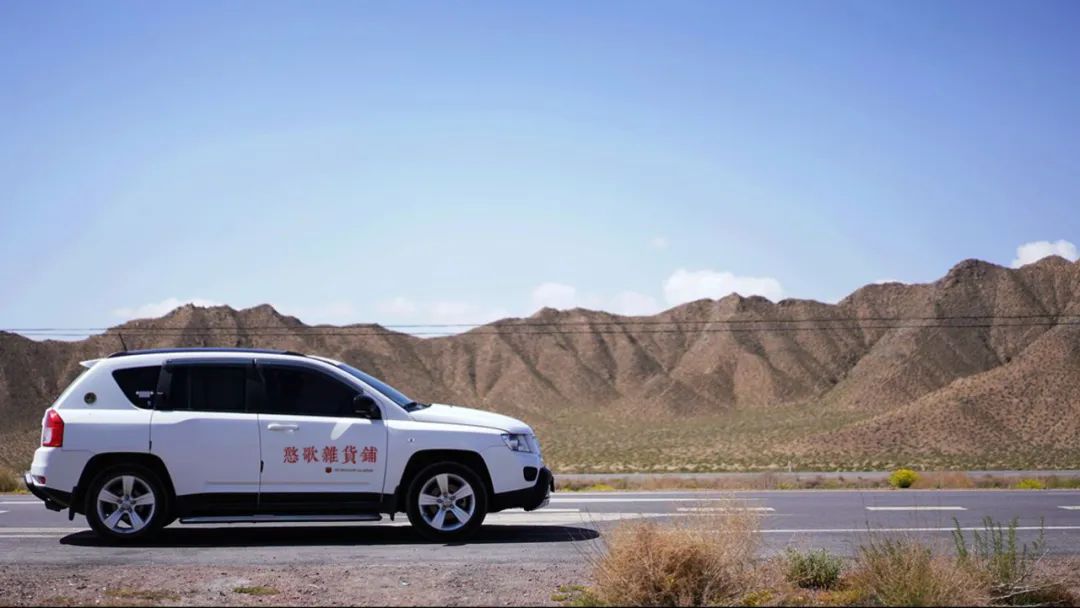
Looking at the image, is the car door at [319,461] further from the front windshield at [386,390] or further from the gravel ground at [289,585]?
the gravel ground at [289,585]

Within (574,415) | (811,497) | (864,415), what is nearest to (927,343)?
(864,415)

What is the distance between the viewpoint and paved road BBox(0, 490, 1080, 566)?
10.1m

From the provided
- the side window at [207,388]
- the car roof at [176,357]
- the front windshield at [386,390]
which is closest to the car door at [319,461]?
the side window at [207,388]

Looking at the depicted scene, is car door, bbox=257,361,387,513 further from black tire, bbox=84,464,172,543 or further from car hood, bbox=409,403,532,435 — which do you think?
black tire, bbox=84,464,172,543

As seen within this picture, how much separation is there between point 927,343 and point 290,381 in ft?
297

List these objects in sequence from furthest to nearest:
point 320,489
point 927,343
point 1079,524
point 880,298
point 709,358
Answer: point 880,298 < point 709,358 < point 927,343 < point 1079,524 < point 320,489

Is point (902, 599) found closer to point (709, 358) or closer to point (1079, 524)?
point (1079, 524)

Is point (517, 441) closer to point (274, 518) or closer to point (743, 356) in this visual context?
point (274, 518)

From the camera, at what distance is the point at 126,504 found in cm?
1100

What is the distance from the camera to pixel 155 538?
11.3m

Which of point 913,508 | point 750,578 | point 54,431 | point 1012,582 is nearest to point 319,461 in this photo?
point 54,431

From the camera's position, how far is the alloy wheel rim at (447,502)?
11047mm

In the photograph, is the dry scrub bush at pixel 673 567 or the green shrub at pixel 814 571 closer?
the dry scrub bush at pixel 673 567

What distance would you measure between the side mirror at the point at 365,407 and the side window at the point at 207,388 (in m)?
1.22
